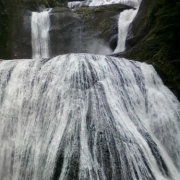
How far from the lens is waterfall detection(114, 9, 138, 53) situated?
14.9m

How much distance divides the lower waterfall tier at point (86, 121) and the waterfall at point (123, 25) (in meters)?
4.63

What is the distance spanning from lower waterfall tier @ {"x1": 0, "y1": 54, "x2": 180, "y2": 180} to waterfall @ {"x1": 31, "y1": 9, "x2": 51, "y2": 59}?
499cm

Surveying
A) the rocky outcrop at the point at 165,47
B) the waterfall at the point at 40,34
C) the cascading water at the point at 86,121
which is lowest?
the waterfall at the point at 40,34

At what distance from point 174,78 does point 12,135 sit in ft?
17.1

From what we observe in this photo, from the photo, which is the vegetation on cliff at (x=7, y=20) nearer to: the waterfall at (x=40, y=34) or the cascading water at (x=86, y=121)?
the waterfall at (x=40, y=34)

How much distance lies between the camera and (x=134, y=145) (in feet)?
24.8

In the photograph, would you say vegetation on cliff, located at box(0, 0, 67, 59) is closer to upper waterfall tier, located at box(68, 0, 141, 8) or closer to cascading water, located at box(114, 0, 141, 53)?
upper waterfall tier, located at box(68, 0, 141, 8)

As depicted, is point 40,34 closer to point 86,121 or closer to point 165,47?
point 165,47

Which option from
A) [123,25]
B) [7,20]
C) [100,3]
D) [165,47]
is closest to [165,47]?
[165,47]

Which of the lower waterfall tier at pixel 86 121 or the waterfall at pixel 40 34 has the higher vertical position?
the lower waterfall tier at pixel 86 121

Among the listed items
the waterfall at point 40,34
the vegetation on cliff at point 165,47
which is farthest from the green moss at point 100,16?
the vegetation on cliff at point 165,47

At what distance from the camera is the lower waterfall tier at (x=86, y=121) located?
7.20 m

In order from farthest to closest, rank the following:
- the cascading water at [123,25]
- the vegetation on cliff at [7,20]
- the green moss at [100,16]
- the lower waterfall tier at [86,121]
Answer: the green moss at [100,16] < the cascading water at [123,25] < the vegetation on cliff at [7,20] < the lower waterfall tier at [86,121]

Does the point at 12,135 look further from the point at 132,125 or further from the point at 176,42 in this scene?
the point at 176,42
